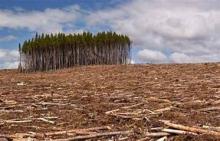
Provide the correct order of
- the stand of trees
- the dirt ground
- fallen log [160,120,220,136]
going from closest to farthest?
fallen log [160,120,220,136]
the dirt ground
the stand of trees

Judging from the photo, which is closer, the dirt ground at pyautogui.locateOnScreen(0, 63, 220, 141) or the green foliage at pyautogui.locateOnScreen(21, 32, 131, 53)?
the dirt ground at pyautogui.locateOnScreen(0, 63, 220, 141)

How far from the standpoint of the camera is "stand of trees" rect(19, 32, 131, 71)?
42.9 m

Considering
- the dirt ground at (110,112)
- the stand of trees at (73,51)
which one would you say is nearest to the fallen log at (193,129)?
the dirt ground at (110,112)

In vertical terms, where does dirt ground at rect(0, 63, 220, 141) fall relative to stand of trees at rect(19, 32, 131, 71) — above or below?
below

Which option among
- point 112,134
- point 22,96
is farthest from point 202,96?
point 22,96

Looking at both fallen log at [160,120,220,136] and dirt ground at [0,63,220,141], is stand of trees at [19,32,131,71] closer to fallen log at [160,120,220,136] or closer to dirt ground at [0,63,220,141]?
Answer: dirt ground at [0,63,220,141]

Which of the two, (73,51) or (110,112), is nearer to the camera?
(110,112)

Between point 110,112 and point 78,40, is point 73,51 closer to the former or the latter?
point 78,40

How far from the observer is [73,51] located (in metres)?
43.2

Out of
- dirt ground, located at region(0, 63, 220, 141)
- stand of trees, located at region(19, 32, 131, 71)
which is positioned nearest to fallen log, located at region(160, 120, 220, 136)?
dirt ground, located at region(0, 63, 220, 141)

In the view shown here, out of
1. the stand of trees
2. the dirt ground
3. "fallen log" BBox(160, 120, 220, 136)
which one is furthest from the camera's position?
the stand of trees

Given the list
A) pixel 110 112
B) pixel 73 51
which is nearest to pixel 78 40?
pixel 73 51

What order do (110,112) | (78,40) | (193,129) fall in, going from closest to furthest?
(193,129), (110,112), (78,40)

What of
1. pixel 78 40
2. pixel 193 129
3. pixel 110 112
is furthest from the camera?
pixel 78 40
